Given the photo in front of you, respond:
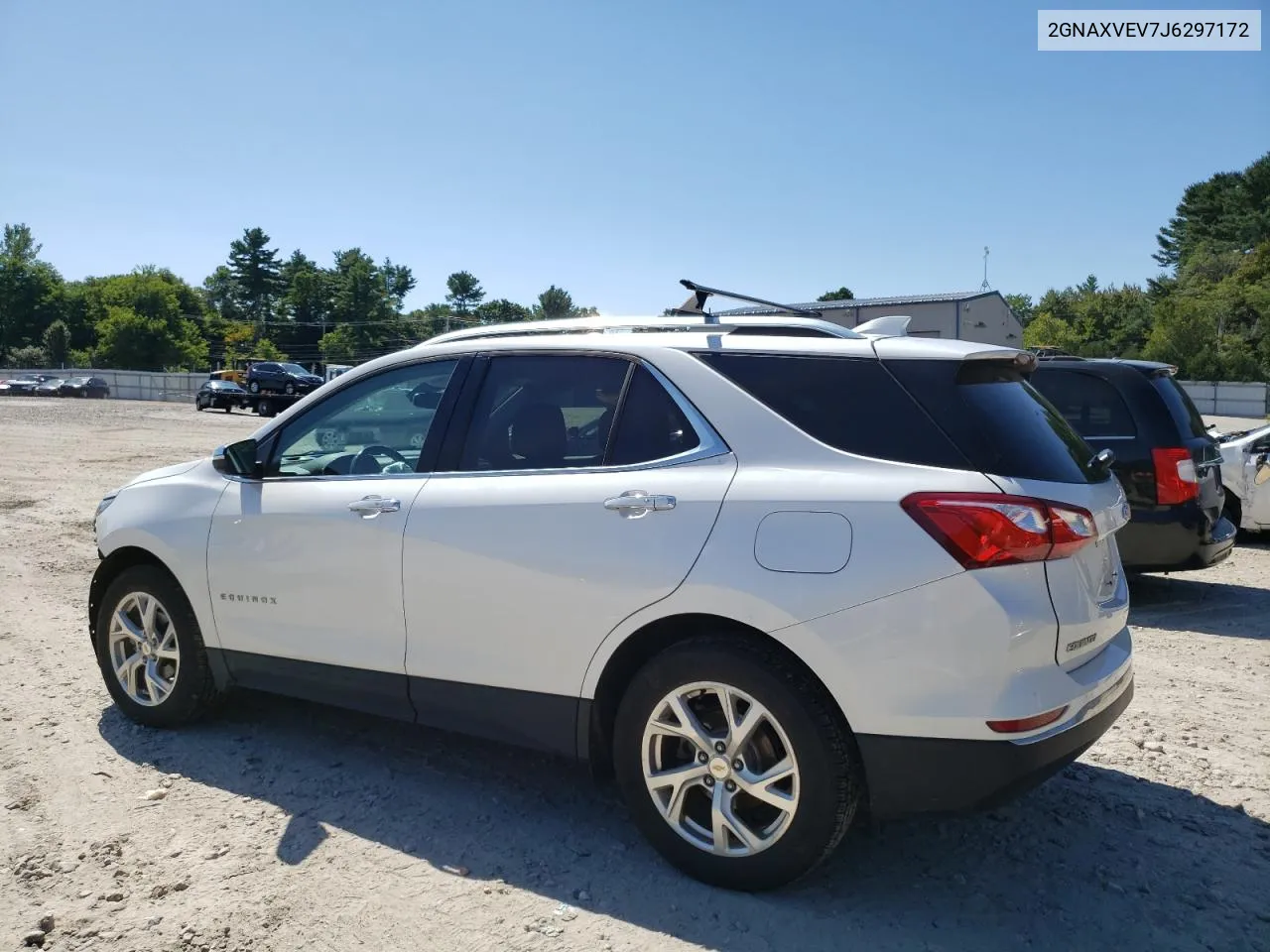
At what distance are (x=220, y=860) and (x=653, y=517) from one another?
6.51 feet

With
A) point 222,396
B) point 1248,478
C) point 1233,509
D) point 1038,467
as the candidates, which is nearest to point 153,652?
point 1038,467

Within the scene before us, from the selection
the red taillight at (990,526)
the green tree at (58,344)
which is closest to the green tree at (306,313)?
the green tree at (58,344)

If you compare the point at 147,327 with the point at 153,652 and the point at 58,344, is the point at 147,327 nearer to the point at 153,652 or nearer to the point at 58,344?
the point at 58,344

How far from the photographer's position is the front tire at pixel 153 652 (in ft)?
14.5

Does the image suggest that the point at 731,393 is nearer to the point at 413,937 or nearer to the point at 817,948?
the point at 817,948

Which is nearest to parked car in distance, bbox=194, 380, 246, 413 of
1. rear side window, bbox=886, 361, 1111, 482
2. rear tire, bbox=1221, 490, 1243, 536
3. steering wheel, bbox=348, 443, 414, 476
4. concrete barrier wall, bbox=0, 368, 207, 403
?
concrete barrier wall, bbox=0, 368, 207, 403

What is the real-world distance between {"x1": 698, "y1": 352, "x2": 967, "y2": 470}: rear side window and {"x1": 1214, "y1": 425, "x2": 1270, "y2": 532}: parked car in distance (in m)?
7.87

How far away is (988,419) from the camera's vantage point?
2963 mm

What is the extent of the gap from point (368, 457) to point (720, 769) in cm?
205

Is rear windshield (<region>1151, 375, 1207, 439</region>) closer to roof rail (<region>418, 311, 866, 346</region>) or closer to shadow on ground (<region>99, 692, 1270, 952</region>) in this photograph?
shadow on ground (<region>99, 692, 1270, 952</region>)

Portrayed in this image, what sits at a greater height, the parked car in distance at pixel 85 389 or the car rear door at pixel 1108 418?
the parked car in distance at pixel 85 389

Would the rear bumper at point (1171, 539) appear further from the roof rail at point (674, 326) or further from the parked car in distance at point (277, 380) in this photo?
the parked car in distance at point (277, 380)

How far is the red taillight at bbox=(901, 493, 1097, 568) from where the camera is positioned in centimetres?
272

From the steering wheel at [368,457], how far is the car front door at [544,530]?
40 cm
